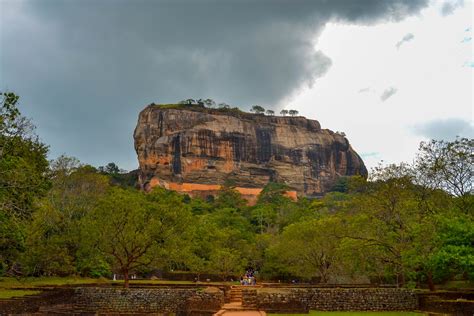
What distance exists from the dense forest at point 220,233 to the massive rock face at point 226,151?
69.8 meters

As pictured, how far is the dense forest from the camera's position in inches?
787

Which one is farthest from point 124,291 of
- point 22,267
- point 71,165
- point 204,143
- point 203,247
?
point 204,143

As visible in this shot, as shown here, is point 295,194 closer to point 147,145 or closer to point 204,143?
point 204,143

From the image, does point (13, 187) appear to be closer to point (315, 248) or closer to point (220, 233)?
point (315, 248)

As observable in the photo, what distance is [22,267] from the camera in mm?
31125

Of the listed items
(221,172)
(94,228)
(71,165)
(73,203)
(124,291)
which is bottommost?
(124,291)

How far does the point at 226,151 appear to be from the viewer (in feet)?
401

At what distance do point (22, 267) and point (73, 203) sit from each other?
12.2 meters

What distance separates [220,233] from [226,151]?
74925mm

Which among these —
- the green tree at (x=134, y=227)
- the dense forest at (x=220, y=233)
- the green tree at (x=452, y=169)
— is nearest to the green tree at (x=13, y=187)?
the dense forest at (x=220, y=233)

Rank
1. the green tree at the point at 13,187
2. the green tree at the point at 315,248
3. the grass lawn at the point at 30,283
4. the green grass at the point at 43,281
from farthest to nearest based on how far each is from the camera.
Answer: the green tree at the point at 315,248
the green grass at the point at 43,281
the grass lawn at the point at 30,283
the green tree at the point at 13,187

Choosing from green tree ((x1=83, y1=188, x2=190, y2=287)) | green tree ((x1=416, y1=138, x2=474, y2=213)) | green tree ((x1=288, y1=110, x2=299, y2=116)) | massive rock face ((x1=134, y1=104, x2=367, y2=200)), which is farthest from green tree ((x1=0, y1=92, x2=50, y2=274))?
green tree ((x1=288, y1=110, x2=299, y2=116))

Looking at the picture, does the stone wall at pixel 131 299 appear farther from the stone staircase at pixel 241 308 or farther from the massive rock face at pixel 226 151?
the massive rock face at pixel 226 151

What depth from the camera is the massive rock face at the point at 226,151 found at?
118 m
